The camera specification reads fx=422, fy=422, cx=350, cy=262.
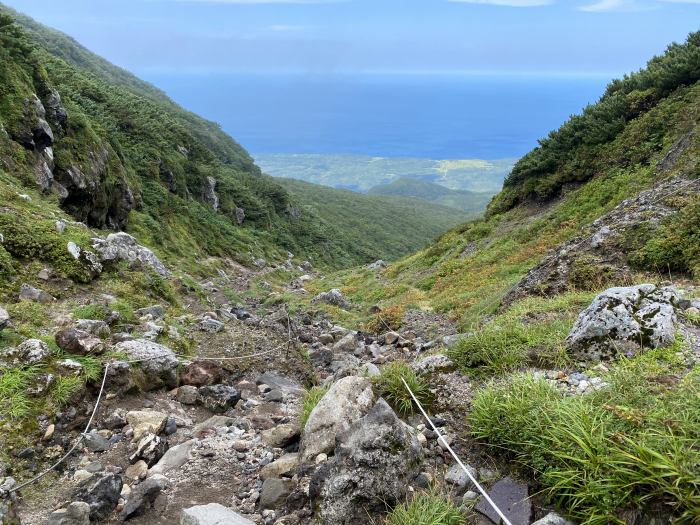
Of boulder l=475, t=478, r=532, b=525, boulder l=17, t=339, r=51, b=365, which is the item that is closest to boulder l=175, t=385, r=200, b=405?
boulder l=17, t=339, r=51, b=365

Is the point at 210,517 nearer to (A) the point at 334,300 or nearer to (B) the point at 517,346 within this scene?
(B) the point at 517,346

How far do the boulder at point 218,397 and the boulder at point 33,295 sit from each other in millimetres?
4898

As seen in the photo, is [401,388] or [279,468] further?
[401,388]

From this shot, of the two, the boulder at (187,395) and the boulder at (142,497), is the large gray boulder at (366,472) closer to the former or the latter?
the boulder at (142,497)

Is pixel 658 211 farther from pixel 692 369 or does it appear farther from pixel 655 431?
pixel 655 431

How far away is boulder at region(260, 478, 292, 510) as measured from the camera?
16.9 ft

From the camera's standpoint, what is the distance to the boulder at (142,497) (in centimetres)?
507

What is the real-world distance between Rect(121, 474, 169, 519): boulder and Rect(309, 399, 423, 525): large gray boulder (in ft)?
6.78

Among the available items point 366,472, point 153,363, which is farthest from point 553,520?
point 153,363

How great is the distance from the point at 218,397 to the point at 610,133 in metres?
26.4

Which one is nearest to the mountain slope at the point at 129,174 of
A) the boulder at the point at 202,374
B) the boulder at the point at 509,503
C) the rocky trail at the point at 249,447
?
the boulder at the point at 202,374

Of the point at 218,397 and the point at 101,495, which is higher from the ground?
the point at 218,397

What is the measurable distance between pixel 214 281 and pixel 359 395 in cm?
2524

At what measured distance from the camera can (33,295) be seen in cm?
1004
